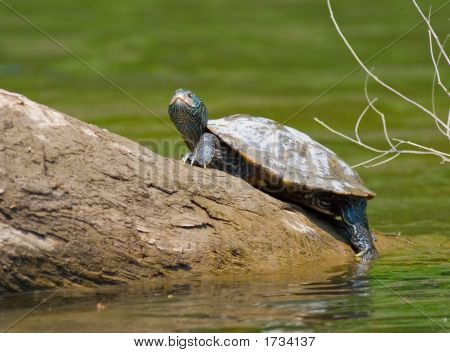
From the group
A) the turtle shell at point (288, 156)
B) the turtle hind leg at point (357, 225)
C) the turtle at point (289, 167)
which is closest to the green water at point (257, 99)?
the turtle hind leg at point (357, 225)

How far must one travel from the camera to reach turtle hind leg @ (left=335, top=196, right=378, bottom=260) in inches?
335

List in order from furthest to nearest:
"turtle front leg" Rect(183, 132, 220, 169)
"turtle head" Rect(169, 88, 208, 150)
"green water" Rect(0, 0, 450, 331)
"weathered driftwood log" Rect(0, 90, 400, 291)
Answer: "turtle head" Rect(169, 88, 208, 150), "turtle front leg" Rect(183, 132, 220, 169), "weathered driftwood log" Rect(0, 90, 400, 291), "green water" Rect(0, 0, 450, 331)

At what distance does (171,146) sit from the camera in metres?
14.3

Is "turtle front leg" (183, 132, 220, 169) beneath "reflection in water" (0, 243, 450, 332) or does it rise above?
above

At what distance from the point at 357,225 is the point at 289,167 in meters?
0.84

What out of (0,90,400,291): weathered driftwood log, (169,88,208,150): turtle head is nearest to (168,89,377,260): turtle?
(169,88,208,150): turtle head

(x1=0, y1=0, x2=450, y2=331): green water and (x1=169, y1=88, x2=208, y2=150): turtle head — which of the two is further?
(x1=169, y1=88, x2=208, y2=150): turtle head

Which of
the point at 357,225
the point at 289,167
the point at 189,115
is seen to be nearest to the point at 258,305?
the point at 289,167

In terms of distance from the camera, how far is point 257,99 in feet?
63.6

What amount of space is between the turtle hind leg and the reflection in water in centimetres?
55

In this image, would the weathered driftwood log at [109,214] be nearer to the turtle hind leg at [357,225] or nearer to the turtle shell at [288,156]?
the turtle shell at [288,156]

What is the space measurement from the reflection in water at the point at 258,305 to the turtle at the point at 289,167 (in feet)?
2.63

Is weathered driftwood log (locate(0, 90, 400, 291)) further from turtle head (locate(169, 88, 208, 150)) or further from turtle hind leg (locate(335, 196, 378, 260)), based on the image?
turtle head (locate(169, 88, 208, 150))
